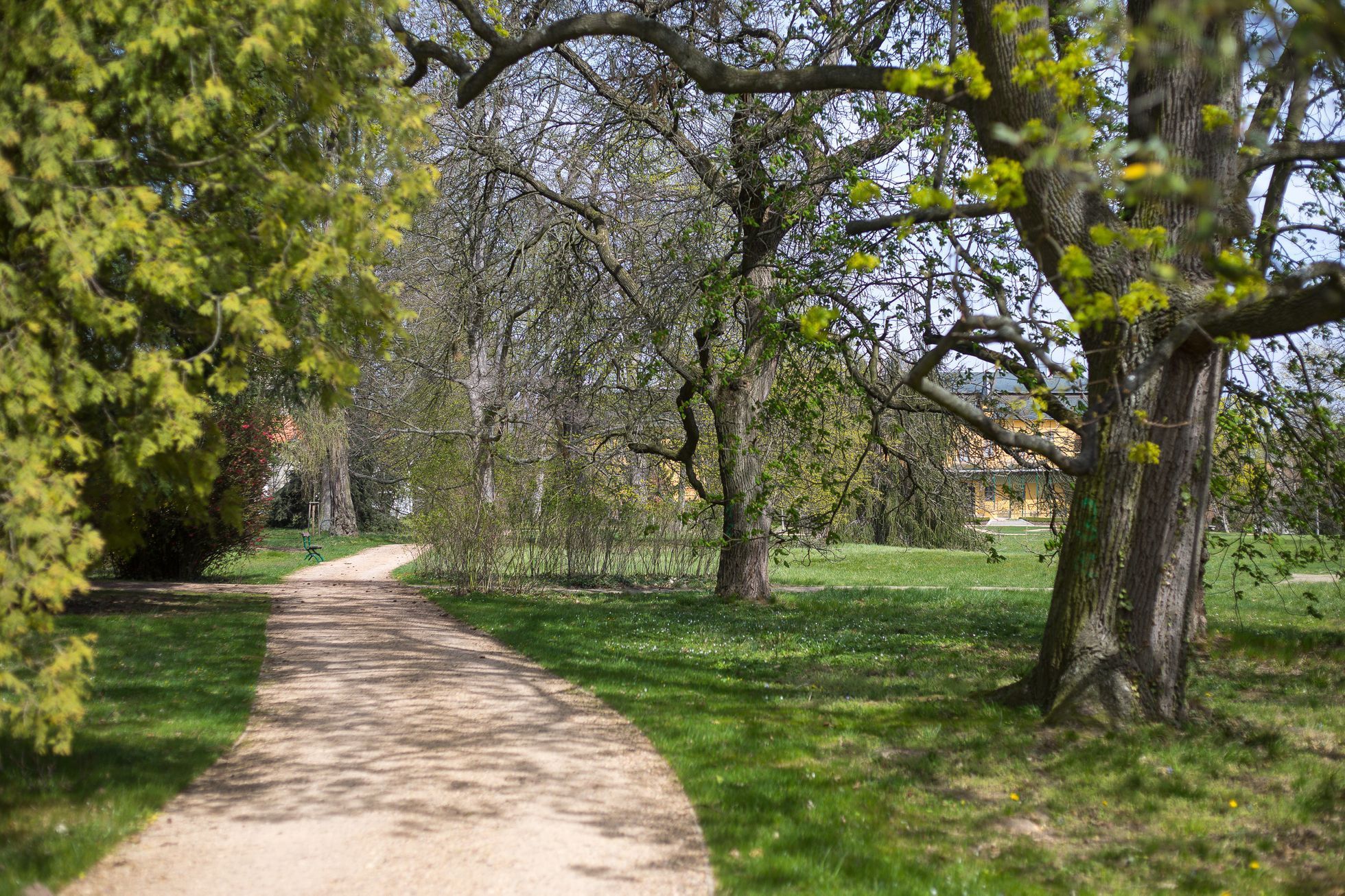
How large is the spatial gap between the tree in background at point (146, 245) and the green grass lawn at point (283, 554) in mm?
15669

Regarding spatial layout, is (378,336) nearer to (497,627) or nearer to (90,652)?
(90,652)

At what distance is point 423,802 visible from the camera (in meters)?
5.71

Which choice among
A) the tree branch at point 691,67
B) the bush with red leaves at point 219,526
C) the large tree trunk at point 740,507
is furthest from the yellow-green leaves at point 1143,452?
the bush with red leaves at point 219,526

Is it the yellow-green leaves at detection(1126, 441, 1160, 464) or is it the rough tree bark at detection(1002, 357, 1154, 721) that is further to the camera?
the rough tree bark at detection(1002, 357, 1154, 721)

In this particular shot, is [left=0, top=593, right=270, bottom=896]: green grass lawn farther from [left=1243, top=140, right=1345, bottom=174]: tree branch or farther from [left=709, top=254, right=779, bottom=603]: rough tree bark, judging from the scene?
[left=709, top=254, right=779, bottom=603]: rough tree bark

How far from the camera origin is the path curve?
458 cm

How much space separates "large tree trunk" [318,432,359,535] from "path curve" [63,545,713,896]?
103ft

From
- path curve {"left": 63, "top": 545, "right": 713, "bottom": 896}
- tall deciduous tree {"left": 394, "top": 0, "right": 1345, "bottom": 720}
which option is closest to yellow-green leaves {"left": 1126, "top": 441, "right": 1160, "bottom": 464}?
tall deciduous tree {"left": 394, "top": 0, "right": 1345, "bottom": 720}

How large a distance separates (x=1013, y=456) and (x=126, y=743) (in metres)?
10.0

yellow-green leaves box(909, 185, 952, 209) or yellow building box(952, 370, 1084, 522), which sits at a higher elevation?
yellow-green leaves box(909, 185, 952, 209)

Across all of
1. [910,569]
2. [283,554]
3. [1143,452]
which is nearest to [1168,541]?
[1143,452]

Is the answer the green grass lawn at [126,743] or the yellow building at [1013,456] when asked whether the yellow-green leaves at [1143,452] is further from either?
the green grass lawn at [126,743]

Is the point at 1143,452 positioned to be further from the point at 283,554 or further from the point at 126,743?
the point at 283,554

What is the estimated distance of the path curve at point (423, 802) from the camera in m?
4.58
